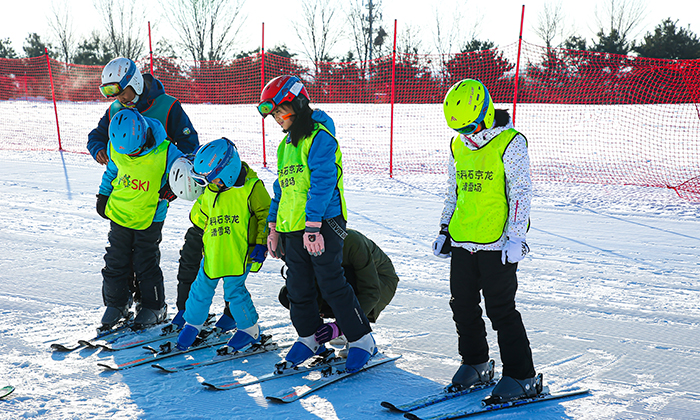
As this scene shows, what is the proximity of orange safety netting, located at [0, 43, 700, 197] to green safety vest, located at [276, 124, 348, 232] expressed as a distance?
25.0ft

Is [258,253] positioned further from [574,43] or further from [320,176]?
[574,43]

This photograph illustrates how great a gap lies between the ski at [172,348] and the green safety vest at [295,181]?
107 centimetres

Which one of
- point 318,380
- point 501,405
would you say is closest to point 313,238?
point 318,380

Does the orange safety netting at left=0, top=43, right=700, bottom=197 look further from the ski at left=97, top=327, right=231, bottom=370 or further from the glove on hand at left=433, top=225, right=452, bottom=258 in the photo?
the ski at left=97, top=327, right=231, bottom=370

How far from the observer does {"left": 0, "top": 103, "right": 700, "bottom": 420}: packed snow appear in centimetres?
282

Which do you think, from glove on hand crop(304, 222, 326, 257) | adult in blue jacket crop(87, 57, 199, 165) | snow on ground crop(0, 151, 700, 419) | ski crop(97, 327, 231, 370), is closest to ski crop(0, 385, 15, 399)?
snow on ground crop(0, 151, 700, 419)

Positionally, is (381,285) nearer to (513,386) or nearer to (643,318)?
(513,386)

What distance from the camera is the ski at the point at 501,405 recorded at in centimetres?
267

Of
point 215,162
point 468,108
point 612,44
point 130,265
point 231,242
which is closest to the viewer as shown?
point 468,108

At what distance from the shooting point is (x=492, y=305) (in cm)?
281

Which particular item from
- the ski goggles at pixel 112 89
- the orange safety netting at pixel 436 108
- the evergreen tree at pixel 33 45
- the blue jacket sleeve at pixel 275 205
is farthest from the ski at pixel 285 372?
the evergreen tree at pixel 33 45

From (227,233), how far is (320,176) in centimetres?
80

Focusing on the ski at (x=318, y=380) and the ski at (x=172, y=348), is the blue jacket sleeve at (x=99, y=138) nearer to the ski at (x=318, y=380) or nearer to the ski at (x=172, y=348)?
the ski at (x=172, y=348)

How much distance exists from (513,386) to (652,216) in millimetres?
5381
